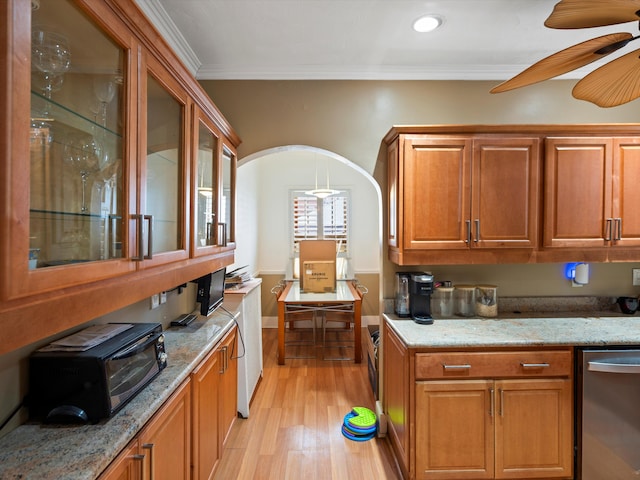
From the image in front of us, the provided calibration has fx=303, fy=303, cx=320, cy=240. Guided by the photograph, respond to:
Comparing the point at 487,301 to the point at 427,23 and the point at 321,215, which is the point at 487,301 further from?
the point at 321,215

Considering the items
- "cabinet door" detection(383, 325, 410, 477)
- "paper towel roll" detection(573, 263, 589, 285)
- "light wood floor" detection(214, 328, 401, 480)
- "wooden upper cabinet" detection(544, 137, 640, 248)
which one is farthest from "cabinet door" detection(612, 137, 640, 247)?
"light wood floor" detection(214, 328, 401, 480)

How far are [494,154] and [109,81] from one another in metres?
2.08

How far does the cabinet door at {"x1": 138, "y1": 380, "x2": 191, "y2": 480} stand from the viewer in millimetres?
1054

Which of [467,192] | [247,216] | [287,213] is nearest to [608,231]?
[467,192]

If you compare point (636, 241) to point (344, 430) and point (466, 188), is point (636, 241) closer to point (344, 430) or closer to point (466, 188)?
point (466, 188)

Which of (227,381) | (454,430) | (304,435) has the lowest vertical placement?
(304,435)

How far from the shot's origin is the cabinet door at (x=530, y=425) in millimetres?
1714

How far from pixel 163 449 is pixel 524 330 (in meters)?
2.04

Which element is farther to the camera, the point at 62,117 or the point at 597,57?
the point at 597,57

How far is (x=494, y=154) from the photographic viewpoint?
1987 mm

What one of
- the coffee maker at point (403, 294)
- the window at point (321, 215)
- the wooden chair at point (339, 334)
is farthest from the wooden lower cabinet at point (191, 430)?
the window at point (321, 215)

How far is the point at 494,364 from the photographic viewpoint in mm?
1723

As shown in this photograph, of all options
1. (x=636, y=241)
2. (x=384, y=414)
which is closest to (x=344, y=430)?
(x=384, y=414)

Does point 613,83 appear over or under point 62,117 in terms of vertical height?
over
